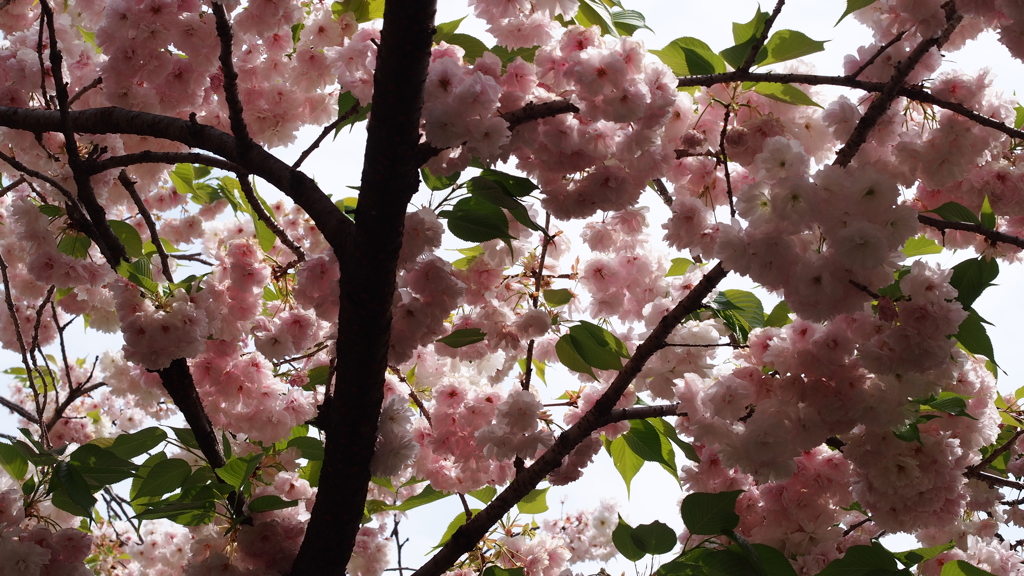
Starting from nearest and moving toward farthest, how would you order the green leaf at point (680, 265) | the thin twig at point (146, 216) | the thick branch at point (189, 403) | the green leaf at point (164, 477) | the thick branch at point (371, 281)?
the thick branch at point (371, 281), the green leaf at point (164, 477), the thick branch at point (189, 403), the thin twig at point (146, 216), the green leaf at point (680, 265)

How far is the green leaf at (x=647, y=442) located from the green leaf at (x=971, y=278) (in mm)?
935

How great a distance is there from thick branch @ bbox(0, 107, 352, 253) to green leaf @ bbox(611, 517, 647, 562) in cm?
107

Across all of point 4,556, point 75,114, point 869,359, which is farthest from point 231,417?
point 869,359

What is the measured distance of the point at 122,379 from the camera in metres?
3.25

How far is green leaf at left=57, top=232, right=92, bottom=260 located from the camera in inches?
94.8

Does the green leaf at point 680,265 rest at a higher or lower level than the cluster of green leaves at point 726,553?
higher

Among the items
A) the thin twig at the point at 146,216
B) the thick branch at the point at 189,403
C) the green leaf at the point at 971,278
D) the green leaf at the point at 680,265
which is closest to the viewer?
the green leaf at the point at 971,278

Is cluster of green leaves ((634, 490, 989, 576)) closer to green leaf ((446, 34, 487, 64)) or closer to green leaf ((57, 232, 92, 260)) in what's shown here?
green leaf ((446, 34, 487, 64))

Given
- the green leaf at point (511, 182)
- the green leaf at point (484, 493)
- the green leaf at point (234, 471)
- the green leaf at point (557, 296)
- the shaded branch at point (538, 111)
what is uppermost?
the green leaf at point (557, 296)

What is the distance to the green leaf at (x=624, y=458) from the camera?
2422 mm

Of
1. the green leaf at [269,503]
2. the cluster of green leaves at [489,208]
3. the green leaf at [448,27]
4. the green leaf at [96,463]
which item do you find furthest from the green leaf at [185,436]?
the green leaf at [448,27]

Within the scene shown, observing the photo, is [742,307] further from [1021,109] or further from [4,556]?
[4,556]

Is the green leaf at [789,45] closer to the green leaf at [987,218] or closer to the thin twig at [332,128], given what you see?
the green leaf at [987,218]

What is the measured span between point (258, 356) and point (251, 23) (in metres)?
1.02
